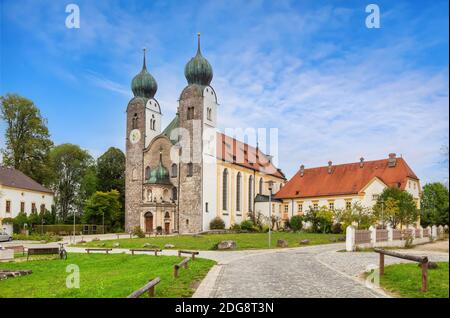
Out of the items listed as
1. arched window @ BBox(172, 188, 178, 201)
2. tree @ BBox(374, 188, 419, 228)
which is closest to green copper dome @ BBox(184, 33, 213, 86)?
arched window @ BBox(172, 188, 178, 201)

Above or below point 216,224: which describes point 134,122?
above

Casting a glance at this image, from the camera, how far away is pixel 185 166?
47250 mm

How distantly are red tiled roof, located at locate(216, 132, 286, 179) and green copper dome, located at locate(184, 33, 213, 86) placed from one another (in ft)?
22.3

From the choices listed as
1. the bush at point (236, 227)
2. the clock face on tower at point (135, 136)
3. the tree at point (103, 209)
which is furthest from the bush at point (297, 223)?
the tree at point (103, 209)

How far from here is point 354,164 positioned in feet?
170

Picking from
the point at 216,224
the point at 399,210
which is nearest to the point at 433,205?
the point at 399,210

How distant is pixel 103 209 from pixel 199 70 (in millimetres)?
19023

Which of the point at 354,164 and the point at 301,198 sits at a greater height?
the point at 354,164

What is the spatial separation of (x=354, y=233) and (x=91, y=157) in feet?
161

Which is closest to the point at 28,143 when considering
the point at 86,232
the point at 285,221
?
the point at 86,232

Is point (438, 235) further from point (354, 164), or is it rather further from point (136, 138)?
point (136, 138)

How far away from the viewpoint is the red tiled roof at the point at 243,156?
5102 cm

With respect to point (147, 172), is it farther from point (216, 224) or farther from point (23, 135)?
point (23, 135)

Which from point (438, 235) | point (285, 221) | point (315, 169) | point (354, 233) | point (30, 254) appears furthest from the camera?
point (315, 169)
